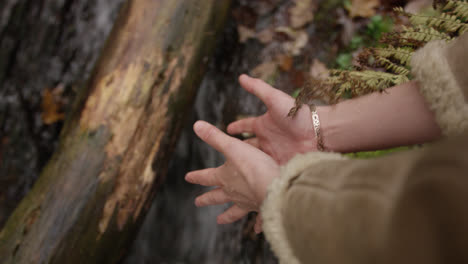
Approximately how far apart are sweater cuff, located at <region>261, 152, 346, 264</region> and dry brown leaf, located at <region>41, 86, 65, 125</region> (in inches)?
130

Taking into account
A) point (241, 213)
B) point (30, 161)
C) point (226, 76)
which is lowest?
point (30, 161)

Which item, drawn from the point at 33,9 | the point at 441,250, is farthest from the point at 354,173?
the point at 33,9

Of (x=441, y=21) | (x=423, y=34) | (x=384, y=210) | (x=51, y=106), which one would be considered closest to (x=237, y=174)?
(x=384, y=210)

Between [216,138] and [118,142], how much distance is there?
31.1 inches

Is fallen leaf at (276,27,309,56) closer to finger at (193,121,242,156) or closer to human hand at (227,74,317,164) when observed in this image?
→ human hand at (227,74,317,164)

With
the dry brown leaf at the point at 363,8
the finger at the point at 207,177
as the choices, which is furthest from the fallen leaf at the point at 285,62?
the finger at the point at 207,177

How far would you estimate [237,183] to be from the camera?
1546 mm

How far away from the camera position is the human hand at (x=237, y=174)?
136 centimetres

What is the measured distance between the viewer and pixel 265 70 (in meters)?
3.02

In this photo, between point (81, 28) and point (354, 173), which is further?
point (81, 28)

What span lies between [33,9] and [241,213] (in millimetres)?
3661

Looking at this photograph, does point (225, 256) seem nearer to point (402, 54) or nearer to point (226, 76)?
point (226, 76)

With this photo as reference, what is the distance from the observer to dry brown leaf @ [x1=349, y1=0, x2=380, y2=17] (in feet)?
9.24

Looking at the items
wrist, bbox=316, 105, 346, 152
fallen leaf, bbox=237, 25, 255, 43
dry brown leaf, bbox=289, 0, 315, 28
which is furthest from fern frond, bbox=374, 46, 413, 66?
fallen leaf, bbox=237, 25, 255, 43
